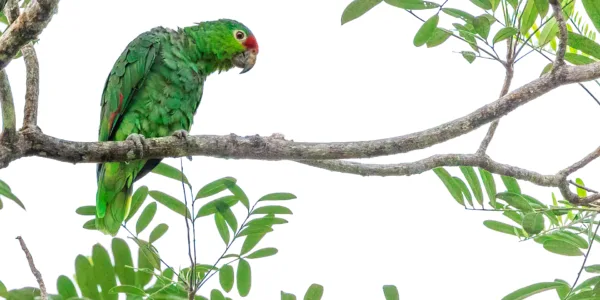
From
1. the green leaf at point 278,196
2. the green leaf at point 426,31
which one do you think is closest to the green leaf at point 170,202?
the green leaf at point 278,196

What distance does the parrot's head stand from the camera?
2.97m

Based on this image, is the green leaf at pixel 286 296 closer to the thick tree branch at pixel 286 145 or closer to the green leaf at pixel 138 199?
the thick tree branch at pixel 286 145

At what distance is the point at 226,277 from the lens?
1953 millimetres

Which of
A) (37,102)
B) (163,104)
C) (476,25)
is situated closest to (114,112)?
(163,104)

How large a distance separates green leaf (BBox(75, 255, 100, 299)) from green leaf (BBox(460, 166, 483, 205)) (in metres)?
1.24

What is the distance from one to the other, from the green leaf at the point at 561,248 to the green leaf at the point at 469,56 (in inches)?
23.5

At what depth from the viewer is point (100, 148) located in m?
1.72

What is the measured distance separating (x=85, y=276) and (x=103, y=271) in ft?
0.18

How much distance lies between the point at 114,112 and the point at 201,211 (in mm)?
959

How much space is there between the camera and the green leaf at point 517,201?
173 cm

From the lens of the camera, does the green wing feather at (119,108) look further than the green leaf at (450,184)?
Yes

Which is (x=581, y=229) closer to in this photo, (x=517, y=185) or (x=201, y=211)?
(x=517, y=185)

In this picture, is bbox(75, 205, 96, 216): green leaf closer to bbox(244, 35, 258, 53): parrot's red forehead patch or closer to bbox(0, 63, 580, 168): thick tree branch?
Answer: bbox(0, 63, 580, 168): thick tree branch

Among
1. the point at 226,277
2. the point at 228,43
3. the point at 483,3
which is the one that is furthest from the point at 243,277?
the point at 228,43
